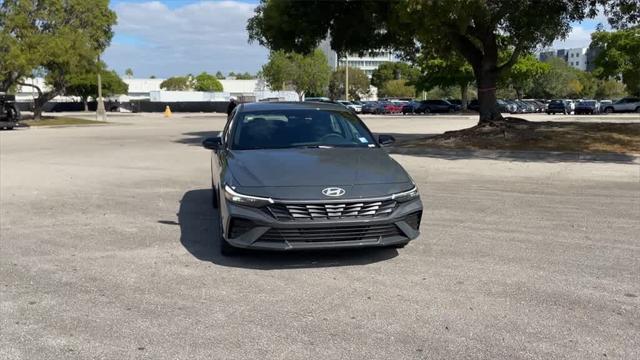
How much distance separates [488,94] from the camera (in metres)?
18.8

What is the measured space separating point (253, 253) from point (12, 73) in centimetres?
3526

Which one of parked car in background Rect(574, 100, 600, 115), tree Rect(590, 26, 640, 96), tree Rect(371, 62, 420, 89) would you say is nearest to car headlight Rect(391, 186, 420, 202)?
parked car in background Rect(574, 100, 600, 115)

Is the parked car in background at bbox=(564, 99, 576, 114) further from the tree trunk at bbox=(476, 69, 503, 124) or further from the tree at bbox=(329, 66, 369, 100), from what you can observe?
the tree at bbox=(329, 66, 369, 100)

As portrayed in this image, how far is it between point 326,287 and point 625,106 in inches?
2129

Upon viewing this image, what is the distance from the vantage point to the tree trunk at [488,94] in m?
18.8

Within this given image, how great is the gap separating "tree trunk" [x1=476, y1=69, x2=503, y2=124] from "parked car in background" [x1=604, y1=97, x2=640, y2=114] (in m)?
38.6

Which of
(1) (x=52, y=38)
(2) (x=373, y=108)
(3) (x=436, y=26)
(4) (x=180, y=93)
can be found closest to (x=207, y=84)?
(4) (x=180, y=93)

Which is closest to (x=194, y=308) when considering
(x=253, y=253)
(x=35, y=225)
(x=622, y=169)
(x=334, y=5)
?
(x=253, y=253)

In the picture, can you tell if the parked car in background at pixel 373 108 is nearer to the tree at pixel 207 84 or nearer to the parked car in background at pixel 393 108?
the parked car in background at pixel 393 108

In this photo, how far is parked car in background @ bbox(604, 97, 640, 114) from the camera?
51625 millimetres

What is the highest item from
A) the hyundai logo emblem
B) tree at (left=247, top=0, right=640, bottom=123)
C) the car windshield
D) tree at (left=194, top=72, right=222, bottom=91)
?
tree at (left=194, top=72, right=222, bottom=91)

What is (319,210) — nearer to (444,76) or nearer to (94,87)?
(444,76)

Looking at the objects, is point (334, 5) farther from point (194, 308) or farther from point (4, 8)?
point (4, 8)

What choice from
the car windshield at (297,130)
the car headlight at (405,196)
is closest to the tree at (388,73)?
the car windshield at (297,130)
